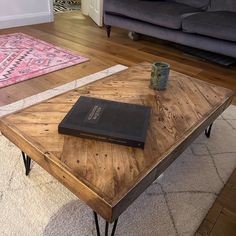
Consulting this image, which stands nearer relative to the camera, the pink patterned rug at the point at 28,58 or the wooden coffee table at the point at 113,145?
the wooden coffee table at the point at 113,145

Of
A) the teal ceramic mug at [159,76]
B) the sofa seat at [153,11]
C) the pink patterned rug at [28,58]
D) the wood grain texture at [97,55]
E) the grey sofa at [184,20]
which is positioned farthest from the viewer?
the sofa seat at [153,11]

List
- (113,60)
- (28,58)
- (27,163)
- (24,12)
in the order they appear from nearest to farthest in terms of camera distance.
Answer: (27,163) → (28,58) → (113,60) → (24,12)

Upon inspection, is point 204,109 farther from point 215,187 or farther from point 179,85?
point 215,187

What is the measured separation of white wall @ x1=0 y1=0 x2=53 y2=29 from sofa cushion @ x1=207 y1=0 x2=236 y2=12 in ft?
7.29

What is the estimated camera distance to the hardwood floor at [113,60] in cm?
110

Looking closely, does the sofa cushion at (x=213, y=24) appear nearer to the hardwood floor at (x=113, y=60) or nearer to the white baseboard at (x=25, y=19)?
the hardwood floor at (x=113, y=60)

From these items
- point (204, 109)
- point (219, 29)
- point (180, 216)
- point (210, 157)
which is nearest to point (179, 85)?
point (204, 109)

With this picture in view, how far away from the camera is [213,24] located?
7.68ft

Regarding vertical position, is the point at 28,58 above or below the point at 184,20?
below

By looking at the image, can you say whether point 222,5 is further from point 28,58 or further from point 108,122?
point 108,122

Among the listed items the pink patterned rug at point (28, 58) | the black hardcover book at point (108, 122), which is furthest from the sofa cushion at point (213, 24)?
the black hardcover book at point (108, 122)

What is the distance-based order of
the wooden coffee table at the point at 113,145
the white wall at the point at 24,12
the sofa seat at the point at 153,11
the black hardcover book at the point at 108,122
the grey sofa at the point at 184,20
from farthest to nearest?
the white wall at the point at 24,12
the sofa seat at the point at 153,11
the grey sofa at the point at 184,20
the black hardcover book at the point at 108,122
the wooden coffee table at the point at 113,145

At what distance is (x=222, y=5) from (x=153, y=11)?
30.9 inches

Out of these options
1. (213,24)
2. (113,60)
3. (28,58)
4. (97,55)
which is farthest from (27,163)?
(213,24)
